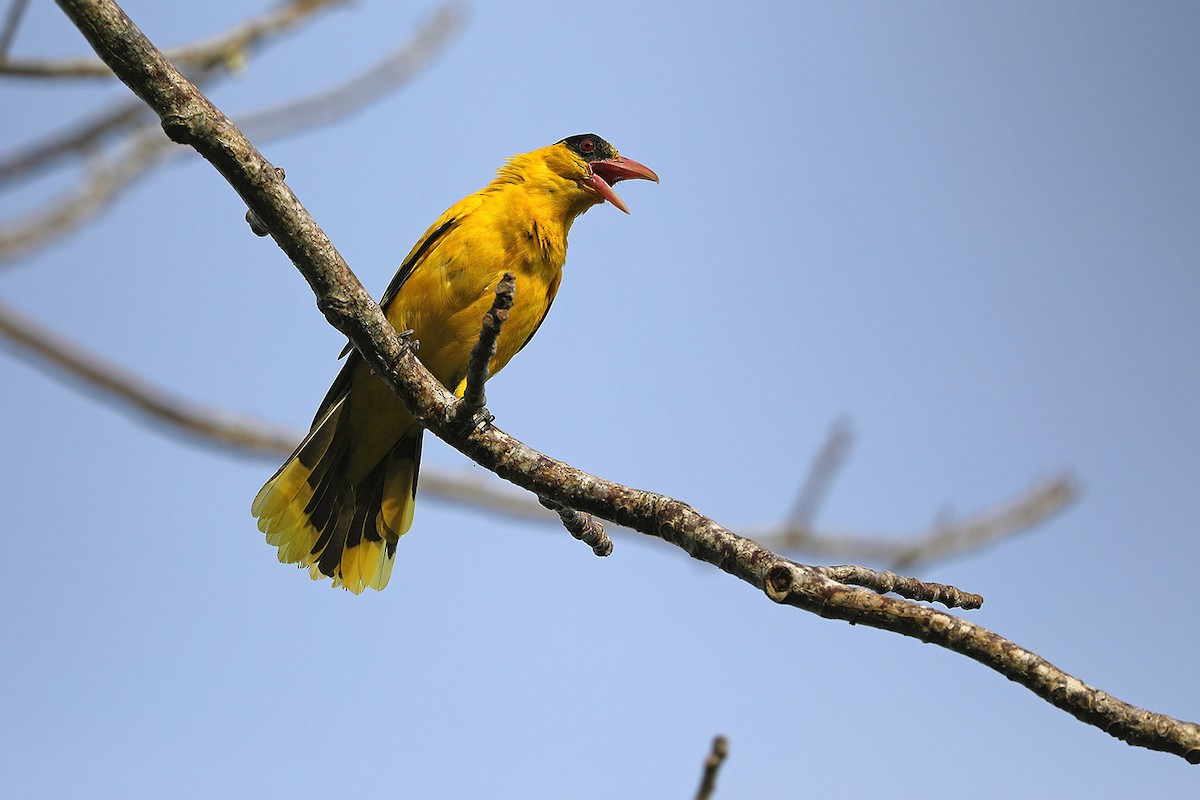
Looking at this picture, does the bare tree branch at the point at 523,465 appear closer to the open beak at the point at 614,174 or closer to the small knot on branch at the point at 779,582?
the small knot on branch at the point at 779,582

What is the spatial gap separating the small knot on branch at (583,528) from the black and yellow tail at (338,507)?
1.97 meters

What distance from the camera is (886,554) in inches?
240

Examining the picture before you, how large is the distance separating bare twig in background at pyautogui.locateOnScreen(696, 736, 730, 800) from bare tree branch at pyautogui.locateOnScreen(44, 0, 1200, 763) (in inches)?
20.1

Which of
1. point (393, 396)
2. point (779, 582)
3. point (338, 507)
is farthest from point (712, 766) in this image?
point (338, 507)

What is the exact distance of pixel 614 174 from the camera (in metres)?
5.87

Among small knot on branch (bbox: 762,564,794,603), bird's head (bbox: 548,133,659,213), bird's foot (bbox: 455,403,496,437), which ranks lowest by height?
small knot on branch (bbox: 762,564,794,603)

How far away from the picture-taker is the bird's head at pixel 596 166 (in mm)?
5605

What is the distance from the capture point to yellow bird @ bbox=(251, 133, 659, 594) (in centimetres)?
485

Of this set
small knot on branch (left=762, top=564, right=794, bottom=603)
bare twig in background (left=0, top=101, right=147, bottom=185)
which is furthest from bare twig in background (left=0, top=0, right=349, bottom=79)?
small knot on branch (left=762, top=564, right=794, bottom=603)

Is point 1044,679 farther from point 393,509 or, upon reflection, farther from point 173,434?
point 173,434

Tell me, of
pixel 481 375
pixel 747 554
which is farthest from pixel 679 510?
pixel 481 375

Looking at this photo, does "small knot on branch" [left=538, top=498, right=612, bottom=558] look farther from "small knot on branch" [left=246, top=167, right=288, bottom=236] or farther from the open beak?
the open beak

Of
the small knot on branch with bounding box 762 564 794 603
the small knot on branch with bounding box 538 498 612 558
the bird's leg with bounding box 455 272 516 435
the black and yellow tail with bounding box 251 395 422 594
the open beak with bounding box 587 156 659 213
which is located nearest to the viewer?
the small knot on branch with bounding box 762 564 794 603

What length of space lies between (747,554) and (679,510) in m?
0.25
